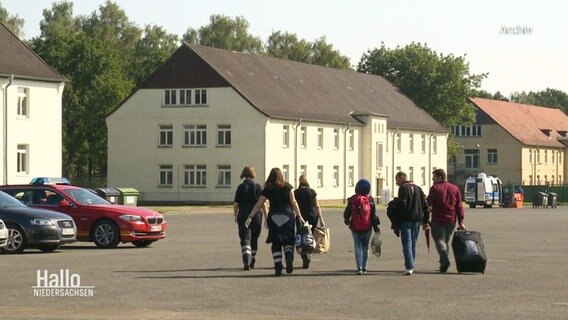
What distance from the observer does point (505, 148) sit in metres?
128

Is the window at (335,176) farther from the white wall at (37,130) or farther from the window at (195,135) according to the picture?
the white wall at (37,130)

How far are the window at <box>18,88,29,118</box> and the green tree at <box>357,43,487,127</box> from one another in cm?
5413

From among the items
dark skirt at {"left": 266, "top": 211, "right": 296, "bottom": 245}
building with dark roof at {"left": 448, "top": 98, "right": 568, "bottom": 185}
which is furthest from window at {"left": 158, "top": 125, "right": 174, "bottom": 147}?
dark skirt at {"left": 266, "top": 211, "right": 296, "bottom": 245}

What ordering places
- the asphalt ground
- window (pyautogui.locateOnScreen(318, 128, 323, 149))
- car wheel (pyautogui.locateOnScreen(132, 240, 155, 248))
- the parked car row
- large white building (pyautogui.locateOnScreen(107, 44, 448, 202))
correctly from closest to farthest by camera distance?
the asphalt ground → the parked car row → car wheel (pyautogui.locateOnScreen(132, 240, 155, 248)) → large white building (pyautogui.locateOnScreen(107, 44, 448, 202)) → window (pyautogui.locateOnScreen(318, 128, 323, 149))

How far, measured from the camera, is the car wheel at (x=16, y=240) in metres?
26.9

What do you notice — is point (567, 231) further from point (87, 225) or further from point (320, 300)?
point (320, 300)

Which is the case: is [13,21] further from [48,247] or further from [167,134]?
[48,247]

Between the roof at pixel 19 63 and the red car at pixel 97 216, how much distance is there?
3174cm

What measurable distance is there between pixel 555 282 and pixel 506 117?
4488 inches

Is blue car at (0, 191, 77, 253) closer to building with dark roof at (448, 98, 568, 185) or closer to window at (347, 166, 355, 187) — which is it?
window at (347, 166, 355, 187)

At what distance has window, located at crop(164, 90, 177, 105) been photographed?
83750mm

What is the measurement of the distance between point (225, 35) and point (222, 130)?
139 feet

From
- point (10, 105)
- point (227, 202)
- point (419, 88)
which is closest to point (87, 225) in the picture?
point (10, 105)

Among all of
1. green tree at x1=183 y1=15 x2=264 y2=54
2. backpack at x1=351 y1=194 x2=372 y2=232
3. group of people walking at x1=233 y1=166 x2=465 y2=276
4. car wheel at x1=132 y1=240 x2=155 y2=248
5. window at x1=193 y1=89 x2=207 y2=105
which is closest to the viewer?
group of people walking at x1=233 y1=166 x2=465 y2=276
